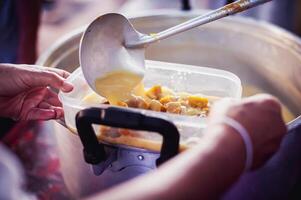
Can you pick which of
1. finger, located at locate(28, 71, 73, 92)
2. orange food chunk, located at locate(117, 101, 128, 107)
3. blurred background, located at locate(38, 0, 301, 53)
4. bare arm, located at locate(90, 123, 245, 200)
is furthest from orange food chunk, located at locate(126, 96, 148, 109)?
blurred background, located at locate(38, 0, 301, 53)

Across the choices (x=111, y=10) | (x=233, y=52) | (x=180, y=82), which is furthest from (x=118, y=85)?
(x=111, y=10)

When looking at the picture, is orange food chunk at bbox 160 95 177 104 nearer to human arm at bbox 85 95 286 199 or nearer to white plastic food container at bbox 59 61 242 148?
white plastic food container at bbox 59 61 242 148

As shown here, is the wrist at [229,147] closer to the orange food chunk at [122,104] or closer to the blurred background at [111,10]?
the orange food chunk at [122,104]

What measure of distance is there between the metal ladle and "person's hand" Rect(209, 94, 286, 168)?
234mm

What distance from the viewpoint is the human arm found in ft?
1.57

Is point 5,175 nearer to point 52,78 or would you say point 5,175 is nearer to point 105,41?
point 52,78

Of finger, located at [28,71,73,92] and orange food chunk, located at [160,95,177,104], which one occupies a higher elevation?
finger, located at [28,71,73,92]

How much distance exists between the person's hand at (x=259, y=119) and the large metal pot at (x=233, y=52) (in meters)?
0.38

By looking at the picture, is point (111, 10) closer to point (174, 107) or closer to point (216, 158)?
point (174, 107)

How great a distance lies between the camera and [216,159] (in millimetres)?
517

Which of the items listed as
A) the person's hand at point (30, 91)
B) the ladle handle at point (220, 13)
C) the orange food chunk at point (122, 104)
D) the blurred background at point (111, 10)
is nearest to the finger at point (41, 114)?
the person's hand at point (30, 91)

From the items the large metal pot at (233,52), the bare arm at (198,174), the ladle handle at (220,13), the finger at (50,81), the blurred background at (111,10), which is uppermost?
the ladle handle at (220,13)

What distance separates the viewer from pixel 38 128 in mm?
1066

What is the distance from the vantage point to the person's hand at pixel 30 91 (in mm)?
790
